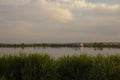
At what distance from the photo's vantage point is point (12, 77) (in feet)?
57.3

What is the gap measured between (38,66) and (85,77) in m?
1.94

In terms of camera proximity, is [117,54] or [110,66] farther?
[117,54]

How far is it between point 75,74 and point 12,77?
8.23ft

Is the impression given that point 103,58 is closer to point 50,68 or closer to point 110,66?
point 110,66

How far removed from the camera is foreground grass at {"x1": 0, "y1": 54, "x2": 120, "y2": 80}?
16.8 metres

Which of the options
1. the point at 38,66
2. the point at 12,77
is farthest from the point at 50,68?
the point at 12,77

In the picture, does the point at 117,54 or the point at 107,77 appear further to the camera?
the point at 117,54

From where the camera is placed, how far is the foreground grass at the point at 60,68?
663 inches

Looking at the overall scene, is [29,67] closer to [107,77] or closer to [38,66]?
[38,66]

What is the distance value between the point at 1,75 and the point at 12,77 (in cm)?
44

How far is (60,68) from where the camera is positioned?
17.4 meters

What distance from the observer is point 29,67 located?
17438mm

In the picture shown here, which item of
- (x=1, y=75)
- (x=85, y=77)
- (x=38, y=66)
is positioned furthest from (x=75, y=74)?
(x=1, y=75)

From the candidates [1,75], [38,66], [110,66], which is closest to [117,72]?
[110,66]
